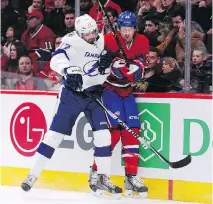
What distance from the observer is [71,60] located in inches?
181

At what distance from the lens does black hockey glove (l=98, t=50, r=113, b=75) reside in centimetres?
457

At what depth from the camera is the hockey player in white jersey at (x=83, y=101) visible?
4.58 m

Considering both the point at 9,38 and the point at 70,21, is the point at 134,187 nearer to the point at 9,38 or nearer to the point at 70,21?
the point at 70,21

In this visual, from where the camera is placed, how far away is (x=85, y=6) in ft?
16.1

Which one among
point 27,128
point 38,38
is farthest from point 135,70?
point 27,128

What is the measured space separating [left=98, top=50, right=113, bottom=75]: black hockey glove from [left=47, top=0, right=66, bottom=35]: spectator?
0.50 metres

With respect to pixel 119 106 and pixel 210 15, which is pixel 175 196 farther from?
pixel 210 15

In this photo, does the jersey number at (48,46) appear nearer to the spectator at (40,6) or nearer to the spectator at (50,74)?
the spectator at (50,74)

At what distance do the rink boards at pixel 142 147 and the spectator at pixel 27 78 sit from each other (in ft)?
0.18

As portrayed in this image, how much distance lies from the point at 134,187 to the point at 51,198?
1.67 feet

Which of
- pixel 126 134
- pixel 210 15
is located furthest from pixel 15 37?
pixel 210 15

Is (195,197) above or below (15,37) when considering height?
below

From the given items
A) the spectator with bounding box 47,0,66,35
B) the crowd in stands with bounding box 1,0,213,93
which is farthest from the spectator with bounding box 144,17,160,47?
the spectator with bounding box 47,0,66,35

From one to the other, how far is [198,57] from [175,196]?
2.72 ft
